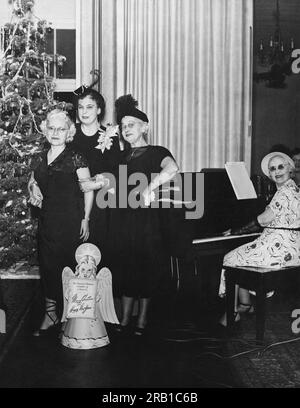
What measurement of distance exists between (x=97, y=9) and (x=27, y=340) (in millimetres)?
3353

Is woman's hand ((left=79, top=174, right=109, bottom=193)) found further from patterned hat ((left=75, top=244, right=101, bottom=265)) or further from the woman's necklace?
patterned hat ((left=75, top=244, right=101, bottom=265))

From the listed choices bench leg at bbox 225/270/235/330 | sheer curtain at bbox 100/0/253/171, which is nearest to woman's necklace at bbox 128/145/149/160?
bench leg at bbox 225/270/235/330

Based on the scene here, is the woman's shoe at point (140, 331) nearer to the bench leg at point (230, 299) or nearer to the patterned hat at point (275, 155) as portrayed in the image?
the bench leg at point (230, 299)

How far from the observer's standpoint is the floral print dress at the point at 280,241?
4211mm

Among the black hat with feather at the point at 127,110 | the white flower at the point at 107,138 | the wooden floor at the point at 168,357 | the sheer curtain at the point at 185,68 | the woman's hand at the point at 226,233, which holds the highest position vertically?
the sheer curtain at the point at 185,68

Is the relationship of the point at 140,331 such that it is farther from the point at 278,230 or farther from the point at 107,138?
the point at 107,138

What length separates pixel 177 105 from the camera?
5.84m

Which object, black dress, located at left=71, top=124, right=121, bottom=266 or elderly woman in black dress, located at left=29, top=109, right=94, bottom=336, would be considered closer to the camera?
elderly woman in black dress, located at left=29, top=109, right=94, bottom=336

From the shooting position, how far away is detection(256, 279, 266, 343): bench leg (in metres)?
3.98

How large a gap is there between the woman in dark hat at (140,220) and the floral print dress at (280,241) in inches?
22.0

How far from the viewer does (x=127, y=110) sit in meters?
4.38

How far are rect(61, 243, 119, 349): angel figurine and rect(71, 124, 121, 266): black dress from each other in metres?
0.47

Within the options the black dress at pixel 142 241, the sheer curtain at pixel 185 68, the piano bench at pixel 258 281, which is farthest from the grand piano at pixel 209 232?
the sheer curtain at pixel 185 68
